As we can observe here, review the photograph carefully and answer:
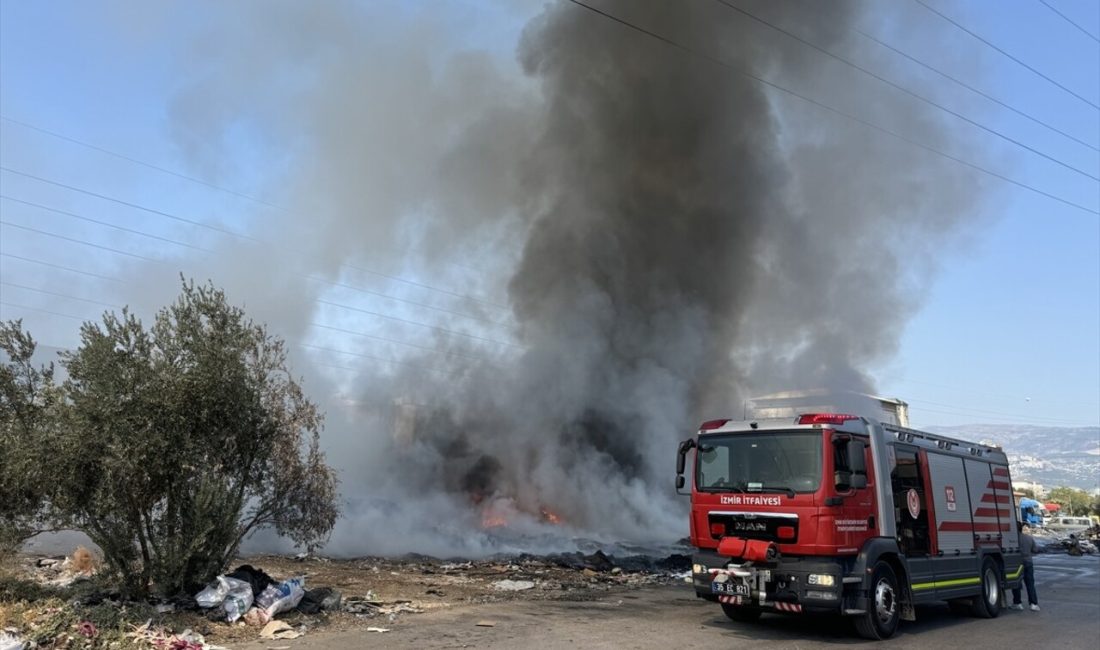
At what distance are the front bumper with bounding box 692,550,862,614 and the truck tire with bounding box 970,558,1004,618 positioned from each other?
4074 millimetres

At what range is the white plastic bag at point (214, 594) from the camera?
7824 mm

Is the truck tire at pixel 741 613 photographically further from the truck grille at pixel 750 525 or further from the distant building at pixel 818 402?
the distant building at pixel 818 402

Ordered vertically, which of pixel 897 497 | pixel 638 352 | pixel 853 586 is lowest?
pixel 853 586

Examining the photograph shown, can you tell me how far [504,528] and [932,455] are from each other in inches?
641

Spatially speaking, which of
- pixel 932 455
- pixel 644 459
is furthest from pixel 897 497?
pixel 644 459

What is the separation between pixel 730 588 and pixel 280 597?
17.2ft

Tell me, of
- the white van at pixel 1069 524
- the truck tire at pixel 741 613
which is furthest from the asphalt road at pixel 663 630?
the white van at pixel 1069 524

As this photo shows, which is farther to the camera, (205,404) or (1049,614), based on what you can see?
(1049,614)

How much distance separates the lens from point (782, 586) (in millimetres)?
8047

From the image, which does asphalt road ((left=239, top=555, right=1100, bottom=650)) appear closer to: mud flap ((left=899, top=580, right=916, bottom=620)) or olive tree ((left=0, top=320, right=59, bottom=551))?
mud flap ((left=899, top=580, right=916, bottom=620))

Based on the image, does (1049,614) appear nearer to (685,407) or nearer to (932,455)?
(932,455)

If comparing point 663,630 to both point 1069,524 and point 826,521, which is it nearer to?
point 826,521

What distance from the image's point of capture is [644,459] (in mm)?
29000

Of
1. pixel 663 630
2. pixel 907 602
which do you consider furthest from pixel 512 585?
pixel 907 602
